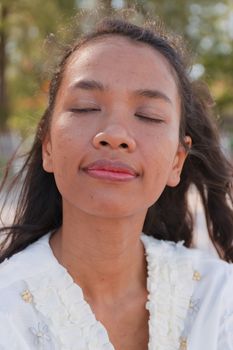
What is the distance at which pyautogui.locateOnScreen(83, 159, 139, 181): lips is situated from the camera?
1959mm

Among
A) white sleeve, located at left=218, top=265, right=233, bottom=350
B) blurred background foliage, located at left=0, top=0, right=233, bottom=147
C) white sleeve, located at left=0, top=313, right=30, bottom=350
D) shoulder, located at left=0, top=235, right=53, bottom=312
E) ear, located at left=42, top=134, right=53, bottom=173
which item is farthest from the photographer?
blurred background foliage, located at left=0, top=0, right=233, bottom=147

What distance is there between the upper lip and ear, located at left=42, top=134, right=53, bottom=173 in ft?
1.21

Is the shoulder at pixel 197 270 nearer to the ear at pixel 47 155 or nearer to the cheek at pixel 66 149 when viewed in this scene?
the ear at pixel 47 155

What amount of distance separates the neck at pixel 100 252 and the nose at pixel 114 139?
0.25 m

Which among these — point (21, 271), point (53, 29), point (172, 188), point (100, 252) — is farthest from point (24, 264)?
point (53, 29)

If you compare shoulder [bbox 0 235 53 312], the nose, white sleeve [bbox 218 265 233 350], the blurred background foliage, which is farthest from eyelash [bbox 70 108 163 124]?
the blurred background foliage

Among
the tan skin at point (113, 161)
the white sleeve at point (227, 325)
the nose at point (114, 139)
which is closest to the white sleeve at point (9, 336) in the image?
the tan skin at point (113, 161)

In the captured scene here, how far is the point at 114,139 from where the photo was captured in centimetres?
197

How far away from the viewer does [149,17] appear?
8.90 feet

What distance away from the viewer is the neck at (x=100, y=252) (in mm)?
2162

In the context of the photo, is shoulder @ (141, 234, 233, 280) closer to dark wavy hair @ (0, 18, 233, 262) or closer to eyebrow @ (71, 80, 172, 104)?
dark wavy hair @ (0, 18, 233, 262)

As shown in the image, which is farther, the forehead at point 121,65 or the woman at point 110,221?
the forehead at point 121,65

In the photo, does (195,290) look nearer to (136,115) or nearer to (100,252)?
(100,252)

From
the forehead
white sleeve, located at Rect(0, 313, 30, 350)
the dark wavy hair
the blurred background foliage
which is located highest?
the blurred background foliage
